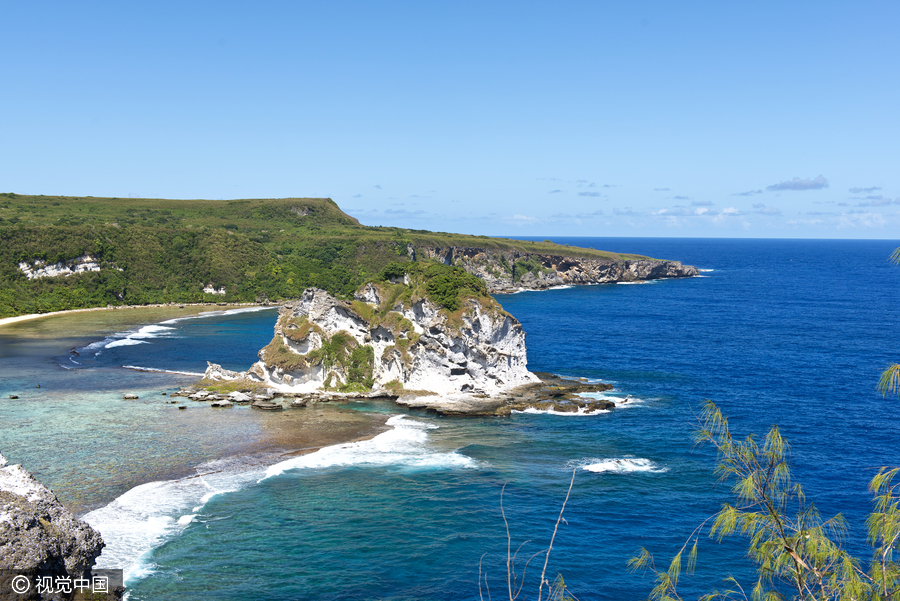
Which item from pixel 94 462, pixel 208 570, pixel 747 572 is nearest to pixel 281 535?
pixel 208 570

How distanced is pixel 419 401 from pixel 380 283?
17181 mm

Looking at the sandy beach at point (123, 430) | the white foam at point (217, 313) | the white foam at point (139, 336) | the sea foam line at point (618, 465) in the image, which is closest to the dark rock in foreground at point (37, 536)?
the sandy beach at point (123, 430)

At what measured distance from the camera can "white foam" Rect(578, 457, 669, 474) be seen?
5078 centimetres

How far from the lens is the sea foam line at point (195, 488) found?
3809cm

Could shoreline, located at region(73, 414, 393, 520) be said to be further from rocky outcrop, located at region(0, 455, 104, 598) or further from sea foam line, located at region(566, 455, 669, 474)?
sea foam line, located at region(566, 455, 669, 474)

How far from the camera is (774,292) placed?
570ft

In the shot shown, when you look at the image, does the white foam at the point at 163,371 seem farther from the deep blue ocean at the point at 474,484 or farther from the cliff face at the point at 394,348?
the cliff face at the point at 394,348

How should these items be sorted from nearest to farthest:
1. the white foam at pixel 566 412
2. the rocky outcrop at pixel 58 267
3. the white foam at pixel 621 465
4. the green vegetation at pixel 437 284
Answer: the white foam at pixel 621 465 < the white foam at pixel 566 412 < the green vegetation at pixel 437 284 < the rocky outcrop at pixel 58 267

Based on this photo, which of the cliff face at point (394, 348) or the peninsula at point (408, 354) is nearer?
the peninsula at point (408, 354)

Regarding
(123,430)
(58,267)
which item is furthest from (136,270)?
(123,430)

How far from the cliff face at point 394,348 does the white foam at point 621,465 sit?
21810 millimetres

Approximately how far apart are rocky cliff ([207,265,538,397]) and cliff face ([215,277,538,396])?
11cm

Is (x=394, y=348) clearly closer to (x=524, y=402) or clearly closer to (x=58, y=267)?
(x=524, y=402)

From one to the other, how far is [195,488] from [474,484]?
790 inches
